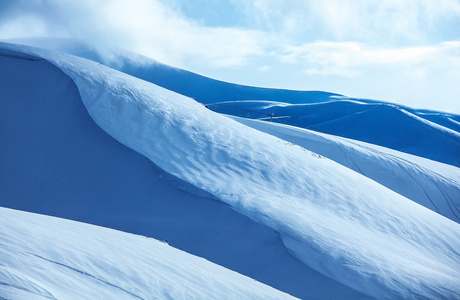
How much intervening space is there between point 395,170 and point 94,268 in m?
5.40

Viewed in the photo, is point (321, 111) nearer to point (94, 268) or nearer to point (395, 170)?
point (395, 170)

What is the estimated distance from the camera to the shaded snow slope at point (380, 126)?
38.7 feet

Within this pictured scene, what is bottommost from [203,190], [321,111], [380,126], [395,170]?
[203,190]

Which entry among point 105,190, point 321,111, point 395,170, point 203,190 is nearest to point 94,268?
point 203,190

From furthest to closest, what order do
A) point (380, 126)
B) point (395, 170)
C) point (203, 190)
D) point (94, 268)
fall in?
1. point (380, 126)
2. point (395, 170)
3. point (203, 190)
4. point (94, 268)

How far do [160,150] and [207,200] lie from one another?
1.89ft

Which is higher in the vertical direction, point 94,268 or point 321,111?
point 321,111

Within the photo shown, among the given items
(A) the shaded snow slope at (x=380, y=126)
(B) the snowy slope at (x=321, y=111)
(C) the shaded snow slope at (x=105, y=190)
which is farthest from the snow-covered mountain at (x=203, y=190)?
(A) the shaded snow slope at (x=380, y=126)

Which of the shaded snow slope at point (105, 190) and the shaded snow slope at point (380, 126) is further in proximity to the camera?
the shaded snow slope at point (380, 126)

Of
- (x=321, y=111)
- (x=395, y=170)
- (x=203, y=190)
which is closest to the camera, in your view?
(x=203, y=190)

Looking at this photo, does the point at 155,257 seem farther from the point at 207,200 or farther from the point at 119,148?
the point at 119,148

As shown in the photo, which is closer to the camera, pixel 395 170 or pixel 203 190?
pixel 203 190

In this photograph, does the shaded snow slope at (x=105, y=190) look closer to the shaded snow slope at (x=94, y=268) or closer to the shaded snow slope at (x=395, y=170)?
the shaded snow slope at (x=94, y=268)

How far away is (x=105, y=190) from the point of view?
318 cm
